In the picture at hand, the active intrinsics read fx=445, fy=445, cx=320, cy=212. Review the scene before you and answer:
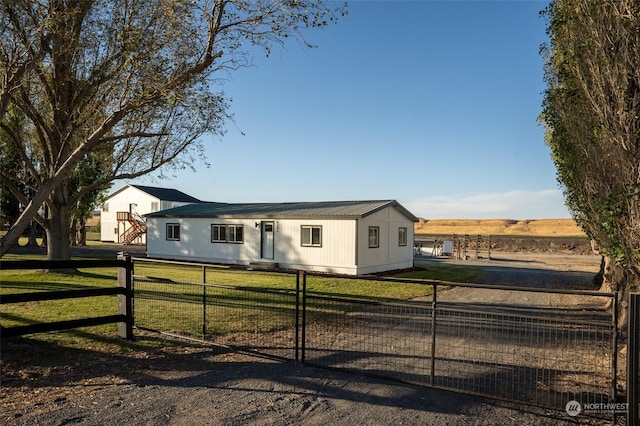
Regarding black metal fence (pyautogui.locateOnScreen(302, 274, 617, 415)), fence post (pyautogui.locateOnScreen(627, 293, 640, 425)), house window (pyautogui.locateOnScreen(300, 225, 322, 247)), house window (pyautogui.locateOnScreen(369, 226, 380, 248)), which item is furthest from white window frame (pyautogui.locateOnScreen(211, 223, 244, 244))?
fence post (pyautogui.locateOnScreen(627, 293, 640, 425))

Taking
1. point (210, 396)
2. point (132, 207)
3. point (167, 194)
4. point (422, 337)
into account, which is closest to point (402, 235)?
point (422, 337)

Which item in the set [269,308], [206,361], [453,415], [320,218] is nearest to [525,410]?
[453,415]

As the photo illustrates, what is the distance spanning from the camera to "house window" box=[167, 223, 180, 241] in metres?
30.0

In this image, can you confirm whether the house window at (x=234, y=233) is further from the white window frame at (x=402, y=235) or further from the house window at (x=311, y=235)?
the white window frame at (x=402, y=235)

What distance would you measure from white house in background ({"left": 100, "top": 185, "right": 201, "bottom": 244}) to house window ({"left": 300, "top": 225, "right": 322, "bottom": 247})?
29930 mm

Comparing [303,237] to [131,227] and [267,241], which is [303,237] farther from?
[131,227]

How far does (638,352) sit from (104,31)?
11505 millimetres

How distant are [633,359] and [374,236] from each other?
722 inches

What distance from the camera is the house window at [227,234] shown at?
86.5 feet

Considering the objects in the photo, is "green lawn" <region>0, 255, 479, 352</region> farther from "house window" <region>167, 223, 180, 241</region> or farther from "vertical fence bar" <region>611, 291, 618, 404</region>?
"house window" <region>167, 223, 180, 241</region>

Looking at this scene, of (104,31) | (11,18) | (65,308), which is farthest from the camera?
(65,308)

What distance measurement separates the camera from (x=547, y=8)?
1237 cm

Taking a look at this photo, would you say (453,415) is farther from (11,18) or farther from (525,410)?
(11,18)

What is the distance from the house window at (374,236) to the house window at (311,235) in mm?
2562
